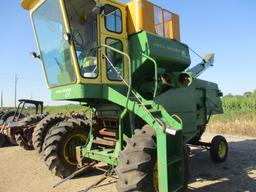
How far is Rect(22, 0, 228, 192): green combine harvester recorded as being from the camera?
15.4ft

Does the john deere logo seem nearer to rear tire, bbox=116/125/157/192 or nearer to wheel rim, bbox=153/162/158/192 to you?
rear tire, bbox=116/125/157/192

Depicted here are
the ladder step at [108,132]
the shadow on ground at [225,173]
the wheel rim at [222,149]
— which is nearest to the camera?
the shadow on ground at [225,173]

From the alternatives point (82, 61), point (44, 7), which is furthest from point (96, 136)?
point (44, 7)

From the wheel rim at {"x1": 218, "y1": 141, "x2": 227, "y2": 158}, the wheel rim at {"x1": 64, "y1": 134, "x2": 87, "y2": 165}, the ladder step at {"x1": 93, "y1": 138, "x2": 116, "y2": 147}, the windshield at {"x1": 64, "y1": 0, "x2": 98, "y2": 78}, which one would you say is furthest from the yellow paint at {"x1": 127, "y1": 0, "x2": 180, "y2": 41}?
the wheel rim at {"x1": 218, "y1": 141, "x2": 227, "y2": 158}

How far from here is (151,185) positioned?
14.1ft

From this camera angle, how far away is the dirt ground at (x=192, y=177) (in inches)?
229

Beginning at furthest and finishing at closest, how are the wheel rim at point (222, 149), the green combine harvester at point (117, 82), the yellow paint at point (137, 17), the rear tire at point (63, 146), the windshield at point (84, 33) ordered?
the wheel rim at point (222, 149) → the rear tire at point (63, 146) → the yellow paint at point (137, 17) → the windshield at point (84, 33) → the green combine harvester at point (117, 82)

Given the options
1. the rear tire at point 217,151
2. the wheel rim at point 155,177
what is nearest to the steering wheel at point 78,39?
the wheel rim at point 155,177

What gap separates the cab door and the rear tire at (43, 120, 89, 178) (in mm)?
1764

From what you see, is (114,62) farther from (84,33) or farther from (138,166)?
(138,166)

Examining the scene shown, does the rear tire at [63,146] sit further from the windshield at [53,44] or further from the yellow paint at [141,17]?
the yellow paint at [141,17]

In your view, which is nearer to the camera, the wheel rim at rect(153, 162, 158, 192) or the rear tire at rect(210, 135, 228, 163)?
the wheel rim at rect(153, 162, 158, 192)

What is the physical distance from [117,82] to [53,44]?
155cm

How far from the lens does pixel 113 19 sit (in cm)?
602
